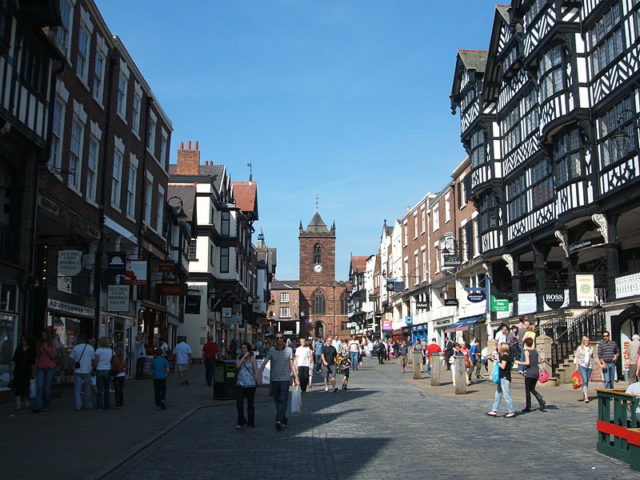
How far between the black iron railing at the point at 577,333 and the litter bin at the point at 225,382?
36.3 feet

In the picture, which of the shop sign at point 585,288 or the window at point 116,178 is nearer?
the shop sign at point 585,288

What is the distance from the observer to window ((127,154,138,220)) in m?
25.5

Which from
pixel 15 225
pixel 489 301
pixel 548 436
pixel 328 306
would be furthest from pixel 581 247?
pixel 328 306

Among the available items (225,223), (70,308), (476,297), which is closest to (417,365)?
(476,297)

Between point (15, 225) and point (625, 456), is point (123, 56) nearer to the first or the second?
point (15, 225)

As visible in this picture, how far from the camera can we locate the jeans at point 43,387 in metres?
14.3

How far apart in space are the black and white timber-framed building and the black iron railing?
17 cm

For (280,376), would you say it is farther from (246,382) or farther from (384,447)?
(384,447)

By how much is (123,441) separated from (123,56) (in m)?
17.3

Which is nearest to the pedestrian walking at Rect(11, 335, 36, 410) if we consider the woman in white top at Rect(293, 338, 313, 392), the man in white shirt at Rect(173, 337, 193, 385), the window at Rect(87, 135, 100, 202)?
the window at Rect(87, 135, 100, 202)

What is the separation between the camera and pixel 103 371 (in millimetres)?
15250

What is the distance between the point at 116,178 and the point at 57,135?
5.39 metres

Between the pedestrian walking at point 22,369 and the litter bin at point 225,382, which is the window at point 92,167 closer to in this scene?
the litter bin at point 225,382

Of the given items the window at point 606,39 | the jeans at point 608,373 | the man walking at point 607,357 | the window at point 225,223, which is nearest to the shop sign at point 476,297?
the window at point 606,39
